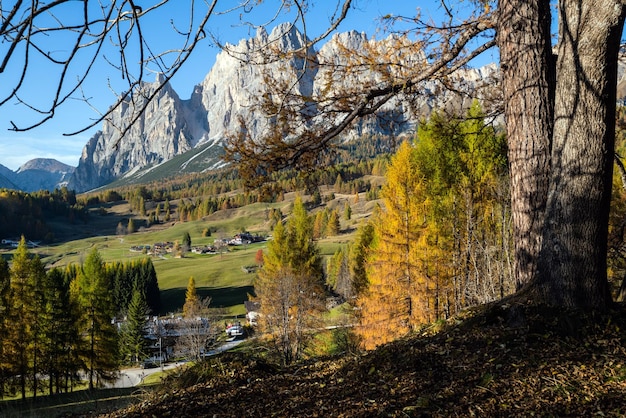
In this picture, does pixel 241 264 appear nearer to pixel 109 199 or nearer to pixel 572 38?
pixel 572 38

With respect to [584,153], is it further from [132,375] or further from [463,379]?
[132,375]

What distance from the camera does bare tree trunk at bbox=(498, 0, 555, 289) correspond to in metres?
3.64

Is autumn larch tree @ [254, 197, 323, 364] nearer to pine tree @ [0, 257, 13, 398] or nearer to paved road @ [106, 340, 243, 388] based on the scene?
paved road @ [106, 340, 243, 388]

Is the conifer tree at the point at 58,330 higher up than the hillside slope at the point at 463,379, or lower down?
lower down

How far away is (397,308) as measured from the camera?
1382 centimetres

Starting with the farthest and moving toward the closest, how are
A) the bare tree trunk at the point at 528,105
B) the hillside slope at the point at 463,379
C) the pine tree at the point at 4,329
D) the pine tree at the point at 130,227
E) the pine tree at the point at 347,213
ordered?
the pine tree at the point at 130,227, the pine tree at the point at 347,213, the pine tree at the point at 4,329, the bare tree trunk at the point at 528,105, the hillside slope at the point at 463,379

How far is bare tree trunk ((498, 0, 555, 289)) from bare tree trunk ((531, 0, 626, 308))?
529mm

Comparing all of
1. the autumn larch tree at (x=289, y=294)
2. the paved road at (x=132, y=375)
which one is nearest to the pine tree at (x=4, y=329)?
the paved road at (x=132, y=375)

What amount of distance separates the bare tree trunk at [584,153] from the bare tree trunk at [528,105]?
0.53 m

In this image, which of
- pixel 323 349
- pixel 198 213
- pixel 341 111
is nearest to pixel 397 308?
pixel 323 349

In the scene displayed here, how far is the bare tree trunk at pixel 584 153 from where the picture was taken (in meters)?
2.95

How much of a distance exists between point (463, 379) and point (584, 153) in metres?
1.81

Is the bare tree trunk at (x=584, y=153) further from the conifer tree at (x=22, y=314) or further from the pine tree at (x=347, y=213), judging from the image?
the pine tree at (x=347, y=213)

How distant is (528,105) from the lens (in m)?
3.68
